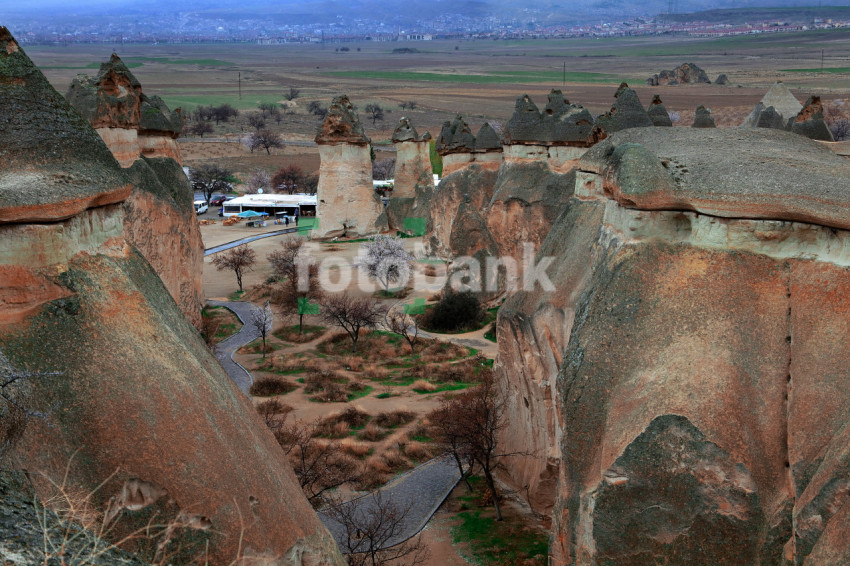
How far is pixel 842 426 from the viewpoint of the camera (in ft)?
23.6

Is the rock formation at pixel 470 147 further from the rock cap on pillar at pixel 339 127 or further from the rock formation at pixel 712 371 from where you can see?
the rock formation at pixel 712 371

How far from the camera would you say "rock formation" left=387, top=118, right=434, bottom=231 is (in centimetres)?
3631

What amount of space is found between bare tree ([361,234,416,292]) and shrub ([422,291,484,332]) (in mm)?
3353

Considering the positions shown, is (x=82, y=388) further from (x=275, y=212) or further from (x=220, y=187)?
(x=220, y=187)

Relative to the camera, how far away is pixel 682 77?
103750 mm

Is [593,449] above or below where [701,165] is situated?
below

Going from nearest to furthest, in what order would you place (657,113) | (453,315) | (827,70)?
(657,113)
(453,315)
(827,70)

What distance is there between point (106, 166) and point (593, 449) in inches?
204

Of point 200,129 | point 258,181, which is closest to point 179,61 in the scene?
point 200,129

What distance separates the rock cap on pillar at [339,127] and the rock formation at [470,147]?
17.7ft

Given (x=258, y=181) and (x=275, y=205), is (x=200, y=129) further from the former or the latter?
(x=275, y=205)

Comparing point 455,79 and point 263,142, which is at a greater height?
point 455,79

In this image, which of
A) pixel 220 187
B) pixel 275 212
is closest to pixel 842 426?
pixel 275 212

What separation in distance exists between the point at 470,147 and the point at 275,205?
675 inches
